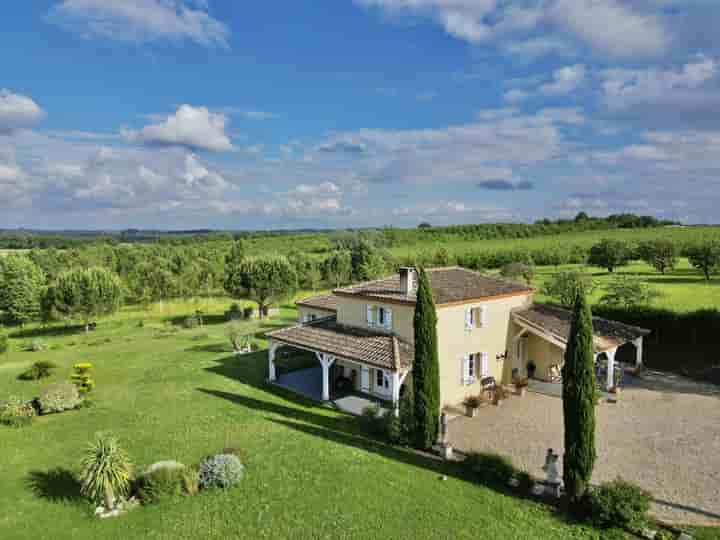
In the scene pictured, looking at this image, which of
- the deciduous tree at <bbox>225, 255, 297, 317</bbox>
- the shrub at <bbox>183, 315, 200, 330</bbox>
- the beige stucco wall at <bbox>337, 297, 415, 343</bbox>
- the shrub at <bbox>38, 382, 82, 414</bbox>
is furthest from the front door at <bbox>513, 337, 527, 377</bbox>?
the shrub at <bbox>183, 315, 200, 330</bbox>

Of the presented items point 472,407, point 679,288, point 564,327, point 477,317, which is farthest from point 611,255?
point 472,407

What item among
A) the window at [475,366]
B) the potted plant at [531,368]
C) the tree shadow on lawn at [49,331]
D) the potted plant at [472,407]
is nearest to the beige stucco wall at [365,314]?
the window at [475,366]

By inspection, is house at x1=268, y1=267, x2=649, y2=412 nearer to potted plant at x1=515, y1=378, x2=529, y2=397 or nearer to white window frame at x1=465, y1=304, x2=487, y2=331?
white window frame at x1=465, y1=304, x2=487, y2=331

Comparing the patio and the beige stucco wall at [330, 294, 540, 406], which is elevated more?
the beige stucco wall at [330, 294, 540, 406]

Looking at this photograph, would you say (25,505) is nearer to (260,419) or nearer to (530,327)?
(260,419)

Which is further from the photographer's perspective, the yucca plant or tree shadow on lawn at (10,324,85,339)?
tree shadow on lawn at (10,324,85,339)

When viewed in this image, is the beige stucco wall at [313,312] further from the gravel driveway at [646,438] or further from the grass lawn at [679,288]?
the grass lawn at [679,288]

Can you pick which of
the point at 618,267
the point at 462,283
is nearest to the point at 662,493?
the point at 462,283

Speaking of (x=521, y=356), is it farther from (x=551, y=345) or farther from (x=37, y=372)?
(x=37, y=372)
